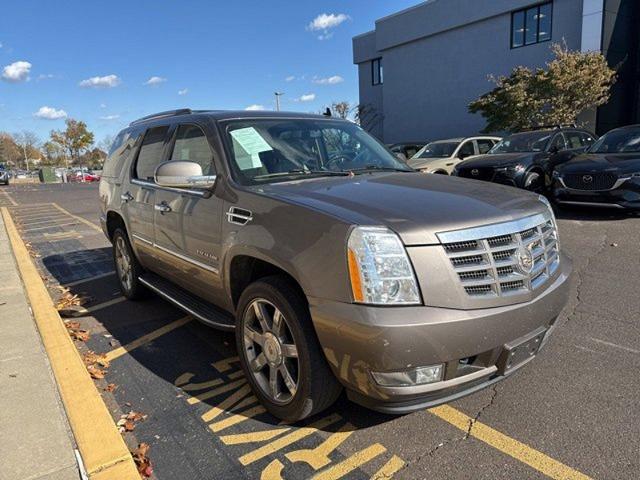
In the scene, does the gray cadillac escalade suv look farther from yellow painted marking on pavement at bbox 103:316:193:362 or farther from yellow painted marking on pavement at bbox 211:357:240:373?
yellow painted marking on pavement at bbox 103:316:193:362

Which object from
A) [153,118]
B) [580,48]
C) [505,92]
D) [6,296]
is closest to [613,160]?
[153,118]

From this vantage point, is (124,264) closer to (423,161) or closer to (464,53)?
(423,161)

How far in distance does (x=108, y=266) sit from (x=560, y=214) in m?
8.19

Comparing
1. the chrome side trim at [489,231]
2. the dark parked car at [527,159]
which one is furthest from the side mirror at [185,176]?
the dark parked car at [527,159]

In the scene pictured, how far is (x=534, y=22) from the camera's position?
24219 millimetres

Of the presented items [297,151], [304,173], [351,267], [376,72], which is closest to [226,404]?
[351,267]

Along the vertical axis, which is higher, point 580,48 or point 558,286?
point 580,48

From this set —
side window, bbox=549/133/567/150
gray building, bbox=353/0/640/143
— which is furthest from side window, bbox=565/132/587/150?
gray building, bbox=353/0/640/143

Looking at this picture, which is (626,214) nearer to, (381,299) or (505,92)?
(381,299)

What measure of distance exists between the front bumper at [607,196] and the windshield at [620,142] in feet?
3.57

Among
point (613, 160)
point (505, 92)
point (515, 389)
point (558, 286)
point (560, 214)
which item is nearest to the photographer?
point (558, 286)

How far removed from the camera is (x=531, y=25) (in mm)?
24375

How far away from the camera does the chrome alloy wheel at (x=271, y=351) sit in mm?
2824

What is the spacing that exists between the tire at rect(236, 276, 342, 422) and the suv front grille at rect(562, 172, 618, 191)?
7.60 meters
